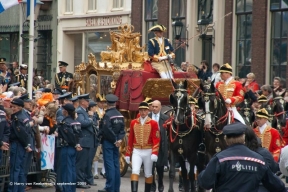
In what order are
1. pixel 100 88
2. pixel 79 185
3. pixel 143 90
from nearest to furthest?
pixel 79 185 < pixel 143 90 < pixel 100 88

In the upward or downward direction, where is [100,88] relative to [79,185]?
upward

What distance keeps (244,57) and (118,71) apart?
10976 millimetres

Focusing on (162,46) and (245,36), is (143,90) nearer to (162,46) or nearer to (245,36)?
(162,46)

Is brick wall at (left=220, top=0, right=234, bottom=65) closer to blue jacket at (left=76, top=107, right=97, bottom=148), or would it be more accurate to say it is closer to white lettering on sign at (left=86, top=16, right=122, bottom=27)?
white lettering on sign at (left=86, top=16, right=122, bottom=27)

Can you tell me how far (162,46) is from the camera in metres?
20.1

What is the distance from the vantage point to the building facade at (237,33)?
2972cm

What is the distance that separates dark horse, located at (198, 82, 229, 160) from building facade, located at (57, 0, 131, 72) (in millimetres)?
23564

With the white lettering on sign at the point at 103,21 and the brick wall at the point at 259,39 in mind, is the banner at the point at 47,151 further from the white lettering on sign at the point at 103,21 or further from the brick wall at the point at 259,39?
the white lettering on sign at the point at 103,21

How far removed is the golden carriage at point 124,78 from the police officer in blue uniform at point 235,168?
33.0ft

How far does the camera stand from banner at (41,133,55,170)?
17359mm

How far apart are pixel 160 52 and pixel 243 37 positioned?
11.7 meters

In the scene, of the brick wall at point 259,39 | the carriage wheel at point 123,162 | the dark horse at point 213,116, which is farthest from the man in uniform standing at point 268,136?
the brick wall at point 259,39

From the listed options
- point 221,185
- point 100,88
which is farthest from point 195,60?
point 221,185

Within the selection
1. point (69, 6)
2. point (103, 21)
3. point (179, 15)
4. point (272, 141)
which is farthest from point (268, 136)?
point (69, 6)
